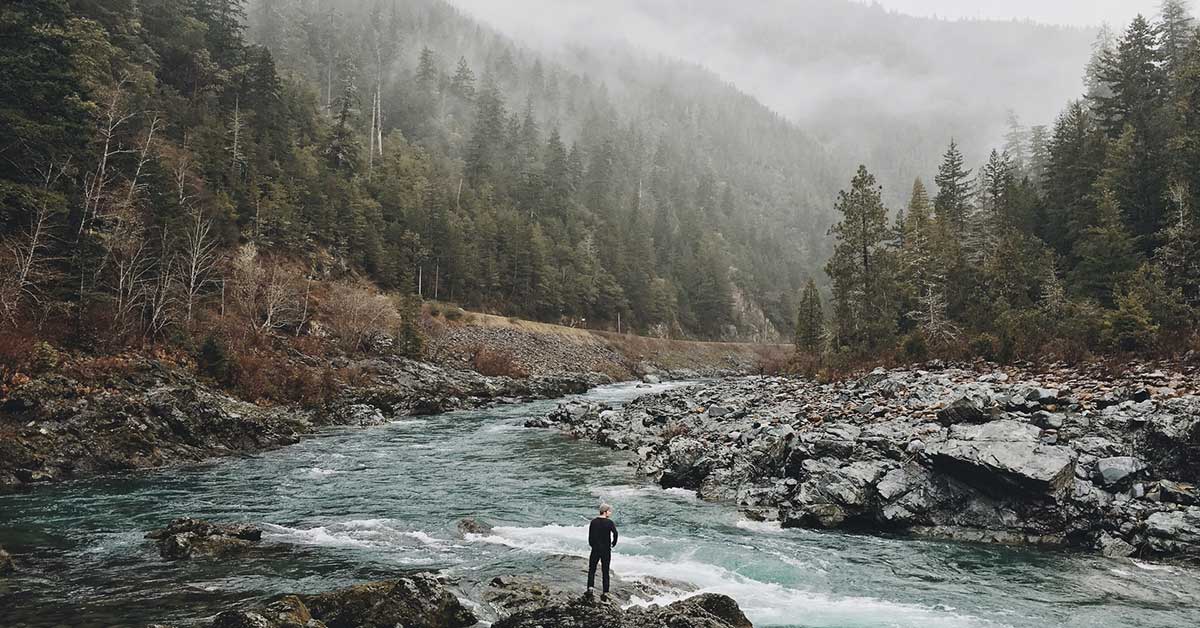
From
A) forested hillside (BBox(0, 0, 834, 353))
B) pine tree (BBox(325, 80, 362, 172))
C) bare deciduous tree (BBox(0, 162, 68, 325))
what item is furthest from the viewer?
pine tree (BBox(325, 80, 362, 172))

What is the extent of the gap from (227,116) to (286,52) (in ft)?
208

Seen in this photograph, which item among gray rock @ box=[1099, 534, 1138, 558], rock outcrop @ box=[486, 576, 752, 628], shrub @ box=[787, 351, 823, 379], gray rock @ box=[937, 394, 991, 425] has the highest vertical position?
shrub @ box=[787, 351, 823, 379]

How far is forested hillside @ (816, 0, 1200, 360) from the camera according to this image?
1224 inches

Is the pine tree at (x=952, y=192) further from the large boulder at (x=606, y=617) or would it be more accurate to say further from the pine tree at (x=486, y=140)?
the pine tree at (x=486, y=140)

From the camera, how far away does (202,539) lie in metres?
14.4

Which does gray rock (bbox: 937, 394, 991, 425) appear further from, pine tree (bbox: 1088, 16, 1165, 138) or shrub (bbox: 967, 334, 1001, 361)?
pine tree (bbox: 1088, 16, 1165, 138)

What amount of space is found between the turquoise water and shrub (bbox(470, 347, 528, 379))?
3705cm

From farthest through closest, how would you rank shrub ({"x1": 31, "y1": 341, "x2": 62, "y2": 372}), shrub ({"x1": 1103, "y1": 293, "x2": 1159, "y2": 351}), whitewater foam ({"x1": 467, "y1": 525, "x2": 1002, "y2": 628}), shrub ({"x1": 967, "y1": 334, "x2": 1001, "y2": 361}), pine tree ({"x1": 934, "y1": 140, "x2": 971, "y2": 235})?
pine tree ({"x1": 934, "y1": 140, "x2": 971, "y2": 235}) < shrub ({"x1": 967, "y1": 334, "x2": 1001, "y2": 361}) < shrub ({"x1": 1103, "y1": 293, "x2": 1159, "y2": 351}) < shrub ({"x1": 31, "y1": 341, "x2": 62, "y2": 372}) < whitewater foam ({"x1": 467, "y1": 525, "x2": 1002, "y2": 628})

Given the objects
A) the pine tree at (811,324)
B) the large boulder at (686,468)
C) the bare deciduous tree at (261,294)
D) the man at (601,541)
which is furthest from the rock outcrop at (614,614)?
the pine tree at (811,324)

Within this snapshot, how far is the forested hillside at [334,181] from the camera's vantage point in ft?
103

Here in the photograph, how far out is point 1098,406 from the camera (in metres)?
19.9

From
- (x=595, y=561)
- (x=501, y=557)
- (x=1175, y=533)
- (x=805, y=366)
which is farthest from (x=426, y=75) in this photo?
(x=1175, y=533)

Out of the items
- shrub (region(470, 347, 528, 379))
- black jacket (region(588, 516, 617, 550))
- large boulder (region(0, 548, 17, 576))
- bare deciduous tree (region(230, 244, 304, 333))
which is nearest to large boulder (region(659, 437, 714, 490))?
black jacket (region(588, 516, 617, 550))

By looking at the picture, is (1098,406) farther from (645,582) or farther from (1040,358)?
(645,582)
